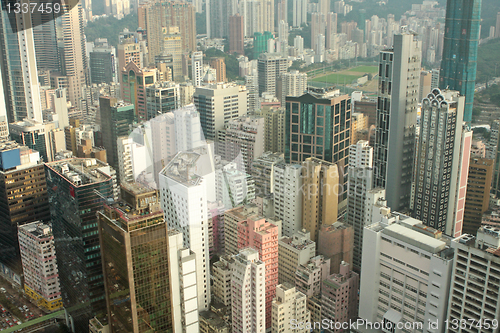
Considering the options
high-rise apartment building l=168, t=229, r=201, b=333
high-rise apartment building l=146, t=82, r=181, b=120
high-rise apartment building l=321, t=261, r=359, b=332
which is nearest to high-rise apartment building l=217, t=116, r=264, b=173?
high-rise apartment building l=146, t=82, r=181, b=120

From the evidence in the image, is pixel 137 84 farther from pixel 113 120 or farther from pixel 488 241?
pixel 488 241

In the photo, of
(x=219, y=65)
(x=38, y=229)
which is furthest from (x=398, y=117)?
(x=219, y=65)

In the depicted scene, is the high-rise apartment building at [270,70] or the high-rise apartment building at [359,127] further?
the high-rise apartment building at [270,70]

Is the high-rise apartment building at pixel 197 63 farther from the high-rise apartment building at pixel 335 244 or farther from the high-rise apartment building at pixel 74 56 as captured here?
the high-rise apartment building at pixel 335 244

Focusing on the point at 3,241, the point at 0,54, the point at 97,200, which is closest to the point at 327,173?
the point at 97,200

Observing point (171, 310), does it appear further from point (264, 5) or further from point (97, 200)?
point (264, 5)

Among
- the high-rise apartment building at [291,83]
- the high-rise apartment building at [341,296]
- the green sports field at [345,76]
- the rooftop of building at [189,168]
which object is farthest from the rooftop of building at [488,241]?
the high-rise apartment building at [291,83]

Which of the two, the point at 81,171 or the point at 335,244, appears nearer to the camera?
the point at 81,171
